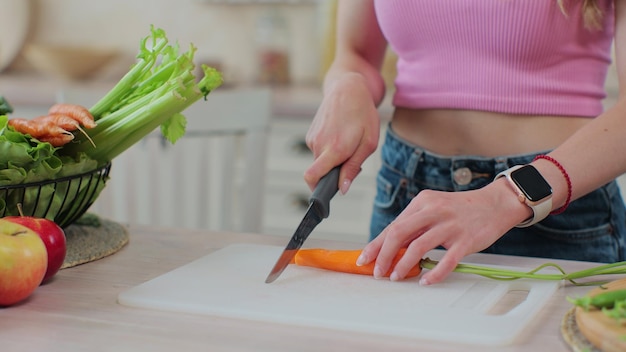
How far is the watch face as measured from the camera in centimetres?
97

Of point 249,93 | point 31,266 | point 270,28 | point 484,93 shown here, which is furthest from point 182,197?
point 270,28

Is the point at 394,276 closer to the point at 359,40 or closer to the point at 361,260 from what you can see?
the point at 361,260

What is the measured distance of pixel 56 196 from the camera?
1.02 m

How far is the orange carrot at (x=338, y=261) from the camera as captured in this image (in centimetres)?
95

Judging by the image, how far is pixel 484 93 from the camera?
1.27 meters

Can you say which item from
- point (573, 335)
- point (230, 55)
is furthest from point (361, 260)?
point (230, 55)

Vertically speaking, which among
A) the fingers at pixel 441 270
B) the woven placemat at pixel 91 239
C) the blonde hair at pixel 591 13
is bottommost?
the woven placemat at pixel 91 239

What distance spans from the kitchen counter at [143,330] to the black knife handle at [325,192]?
0.22 m

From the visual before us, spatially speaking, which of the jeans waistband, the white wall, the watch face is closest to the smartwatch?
the watch face

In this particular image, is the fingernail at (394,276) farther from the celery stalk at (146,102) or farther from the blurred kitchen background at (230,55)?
the blurred kitchen background at (230,55)

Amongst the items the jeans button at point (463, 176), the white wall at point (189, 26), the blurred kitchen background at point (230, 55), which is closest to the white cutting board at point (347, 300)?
the jeans button at point (463, 176)

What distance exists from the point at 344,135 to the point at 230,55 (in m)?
2.23

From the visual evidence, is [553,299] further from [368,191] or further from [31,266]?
[368,191]

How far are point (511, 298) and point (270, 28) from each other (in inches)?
90.7
